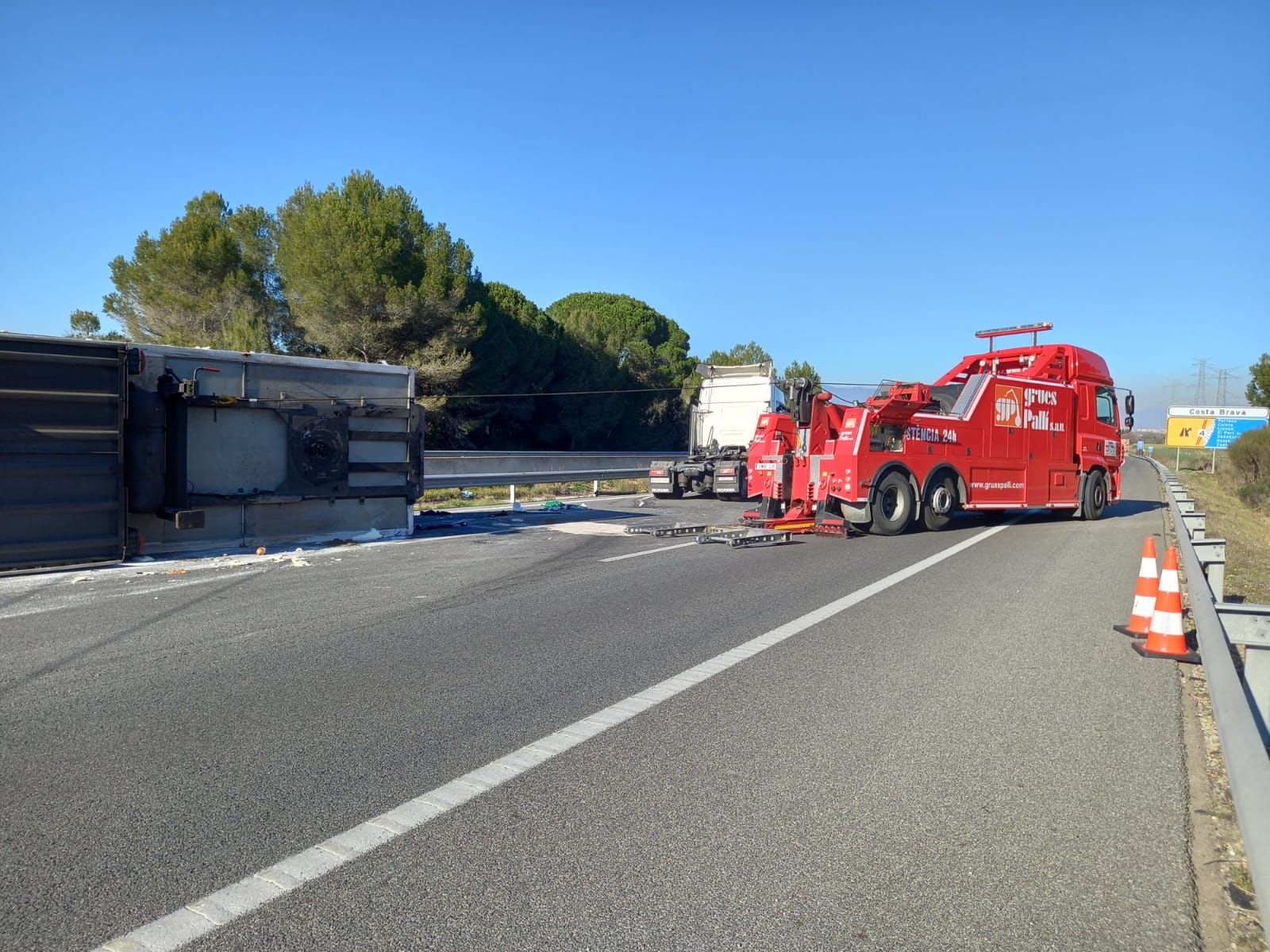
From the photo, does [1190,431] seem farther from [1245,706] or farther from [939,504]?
[1245,706]

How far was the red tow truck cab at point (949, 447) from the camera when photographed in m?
13.9

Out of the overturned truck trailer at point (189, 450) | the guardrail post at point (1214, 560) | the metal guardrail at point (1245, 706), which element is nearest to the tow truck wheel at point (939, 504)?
the guardrail post at point (1214, 560)

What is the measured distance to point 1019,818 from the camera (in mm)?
3666

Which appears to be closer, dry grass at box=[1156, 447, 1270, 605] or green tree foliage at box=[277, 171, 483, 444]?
dry grass at box=[1156, 447, 1270, 605]

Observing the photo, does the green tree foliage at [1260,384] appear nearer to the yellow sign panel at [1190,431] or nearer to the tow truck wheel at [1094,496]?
the yellow sign panel at [1190,431]

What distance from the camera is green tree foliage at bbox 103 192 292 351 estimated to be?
29.2 metres

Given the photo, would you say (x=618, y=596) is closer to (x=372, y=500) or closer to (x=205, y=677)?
(x=205, y=677)

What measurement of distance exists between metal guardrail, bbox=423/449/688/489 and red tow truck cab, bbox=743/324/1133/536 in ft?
20.5

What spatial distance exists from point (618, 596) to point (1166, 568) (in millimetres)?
4354

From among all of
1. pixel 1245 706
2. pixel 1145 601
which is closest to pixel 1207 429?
pixel 1145 601

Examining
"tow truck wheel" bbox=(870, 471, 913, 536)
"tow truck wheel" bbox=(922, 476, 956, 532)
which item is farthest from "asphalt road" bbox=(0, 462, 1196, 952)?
"tow truck wheel" bbox=(922, 476, 956, 532)

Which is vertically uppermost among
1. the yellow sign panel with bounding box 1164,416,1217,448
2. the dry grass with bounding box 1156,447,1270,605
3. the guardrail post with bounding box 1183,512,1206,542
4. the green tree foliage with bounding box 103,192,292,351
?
the green tree foliage with bounding box 103,192,292,351

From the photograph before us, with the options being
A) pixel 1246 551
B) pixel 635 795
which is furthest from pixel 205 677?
pixel 1246 551

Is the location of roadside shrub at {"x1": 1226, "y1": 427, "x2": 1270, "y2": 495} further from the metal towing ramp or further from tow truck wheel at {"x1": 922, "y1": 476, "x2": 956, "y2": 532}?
the metal towing ramp
